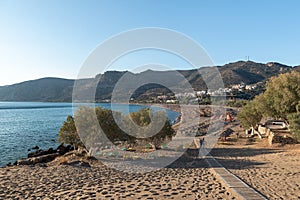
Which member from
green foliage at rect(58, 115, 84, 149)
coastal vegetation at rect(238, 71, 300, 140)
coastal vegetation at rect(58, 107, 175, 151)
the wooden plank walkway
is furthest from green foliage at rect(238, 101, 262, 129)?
green foliage at rect(58, 115, 84, 149)

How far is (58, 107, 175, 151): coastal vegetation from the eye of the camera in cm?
1859

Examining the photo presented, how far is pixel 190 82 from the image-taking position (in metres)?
164

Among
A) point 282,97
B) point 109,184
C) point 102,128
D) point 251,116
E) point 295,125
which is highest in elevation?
point 282,97

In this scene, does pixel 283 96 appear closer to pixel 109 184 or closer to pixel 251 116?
pixel 251 116

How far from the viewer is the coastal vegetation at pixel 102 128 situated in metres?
18.6

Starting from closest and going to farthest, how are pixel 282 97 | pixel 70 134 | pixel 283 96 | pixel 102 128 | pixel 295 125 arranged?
pixel 295 125 → pixel 102 128 → pixel 70 134 → pixel 283 96 → pixel 282 97

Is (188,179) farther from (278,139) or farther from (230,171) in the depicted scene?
(278,139)

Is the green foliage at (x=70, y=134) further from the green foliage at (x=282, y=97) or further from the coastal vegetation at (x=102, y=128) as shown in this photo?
the green foliage at (x=282, y=97)

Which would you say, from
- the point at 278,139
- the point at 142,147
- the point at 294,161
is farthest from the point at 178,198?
the point at 278,139

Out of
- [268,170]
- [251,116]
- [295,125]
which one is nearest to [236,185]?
[268,170]

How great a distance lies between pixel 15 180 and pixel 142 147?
12614 mm

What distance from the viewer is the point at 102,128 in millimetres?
18750

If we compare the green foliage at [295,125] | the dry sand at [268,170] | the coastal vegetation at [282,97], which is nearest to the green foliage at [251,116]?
the coastal vegetation at [282,97]

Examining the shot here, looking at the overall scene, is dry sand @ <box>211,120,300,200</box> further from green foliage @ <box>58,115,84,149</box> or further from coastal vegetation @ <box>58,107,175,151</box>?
green foliage @ <box>58,115,84,149</box>
